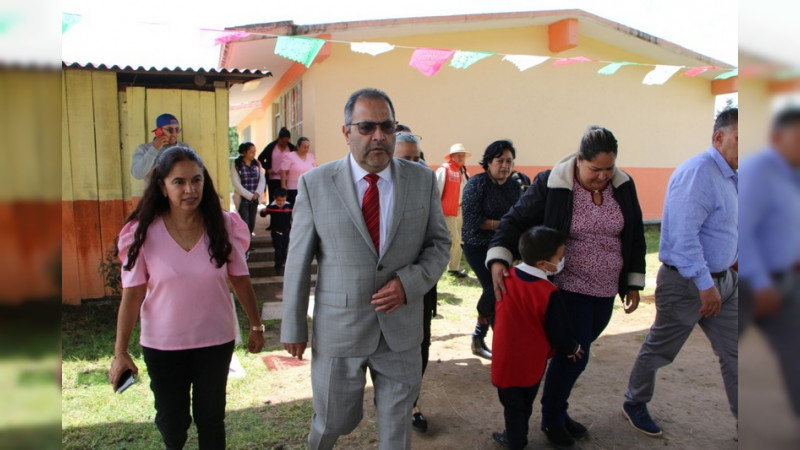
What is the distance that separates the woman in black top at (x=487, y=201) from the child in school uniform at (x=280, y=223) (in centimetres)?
394

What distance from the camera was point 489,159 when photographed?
4336 millimetres

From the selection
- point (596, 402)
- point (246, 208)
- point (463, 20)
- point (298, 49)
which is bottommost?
point (596, 402)

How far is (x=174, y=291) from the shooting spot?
8.34 feet

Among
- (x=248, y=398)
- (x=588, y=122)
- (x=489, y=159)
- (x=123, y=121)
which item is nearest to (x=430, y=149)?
(x=588, y=122)

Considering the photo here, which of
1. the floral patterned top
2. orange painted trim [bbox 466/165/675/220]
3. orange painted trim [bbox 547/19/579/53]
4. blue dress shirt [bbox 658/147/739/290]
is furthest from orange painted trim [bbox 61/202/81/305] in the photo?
orange painted trim [bbox 466/165/675/220]

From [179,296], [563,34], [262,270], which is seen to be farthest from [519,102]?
[179,296]

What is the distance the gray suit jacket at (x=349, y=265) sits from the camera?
8.14 feet

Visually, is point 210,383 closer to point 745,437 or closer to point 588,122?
point 745,437

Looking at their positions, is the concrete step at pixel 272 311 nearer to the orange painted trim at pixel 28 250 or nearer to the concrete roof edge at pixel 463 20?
the concrete roof edge at pixel 463 20

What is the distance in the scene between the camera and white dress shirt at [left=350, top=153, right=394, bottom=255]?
2.55 meters

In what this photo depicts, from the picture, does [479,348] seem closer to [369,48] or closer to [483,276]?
[483,276]

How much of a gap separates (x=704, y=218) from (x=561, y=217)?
0.81 meters

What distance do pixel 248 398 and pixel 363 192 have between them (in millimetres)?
2387

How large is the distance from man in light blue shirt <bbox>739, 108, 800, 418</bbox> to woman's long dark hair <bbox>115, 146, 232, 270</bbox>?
2.41m
